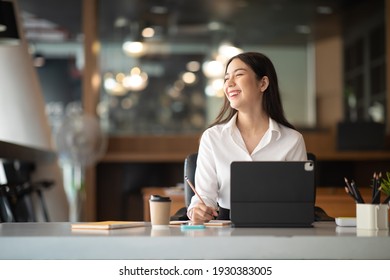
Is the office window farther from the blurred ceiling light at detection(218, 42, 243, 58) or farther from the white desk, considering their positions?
the white desk

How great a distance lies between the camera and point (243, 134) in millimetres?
3451

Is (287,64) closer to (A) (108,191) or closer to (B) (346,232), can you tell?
(A) (108,191)

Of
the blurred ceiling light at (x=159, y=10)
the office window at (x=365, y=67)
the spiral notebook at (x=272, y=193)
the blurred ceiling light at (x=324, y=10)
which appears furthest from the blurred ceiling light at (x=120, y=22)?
the spiral notebook at (x=272, y=193)

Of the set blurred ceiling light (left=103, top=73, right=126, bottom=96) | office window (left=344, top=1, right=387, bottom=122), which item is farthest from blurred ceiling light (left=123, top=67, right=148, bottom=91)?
office window (left=344, top=1, right=387, bottom=122)

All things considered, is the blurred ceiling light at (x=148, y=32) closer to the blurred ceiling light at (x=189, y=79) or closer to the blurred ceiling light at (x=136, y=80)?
the blurred ceiling light at (x=136, y=80)

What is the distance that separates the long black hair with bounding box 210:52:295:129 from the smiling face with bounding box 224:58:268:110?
0.04 meters

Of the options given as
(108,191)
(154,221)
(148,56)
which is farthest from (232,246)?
(148,56)

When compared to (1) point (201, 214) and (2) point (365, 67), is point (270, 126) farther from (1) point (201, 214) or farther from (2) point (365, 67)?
(2) point (365, 67)

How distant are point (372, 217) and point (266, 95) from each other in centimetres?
→ 113

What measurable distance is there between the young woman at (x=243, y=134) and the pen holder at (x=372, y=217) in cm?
85

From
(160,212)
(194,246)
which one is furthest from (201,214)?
(194,246)

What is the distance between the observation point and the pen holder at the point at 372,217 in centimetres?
251

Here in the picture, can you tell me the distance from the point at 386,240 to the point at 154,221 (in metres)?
0.81

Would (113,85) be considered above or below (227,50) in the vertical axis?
below
